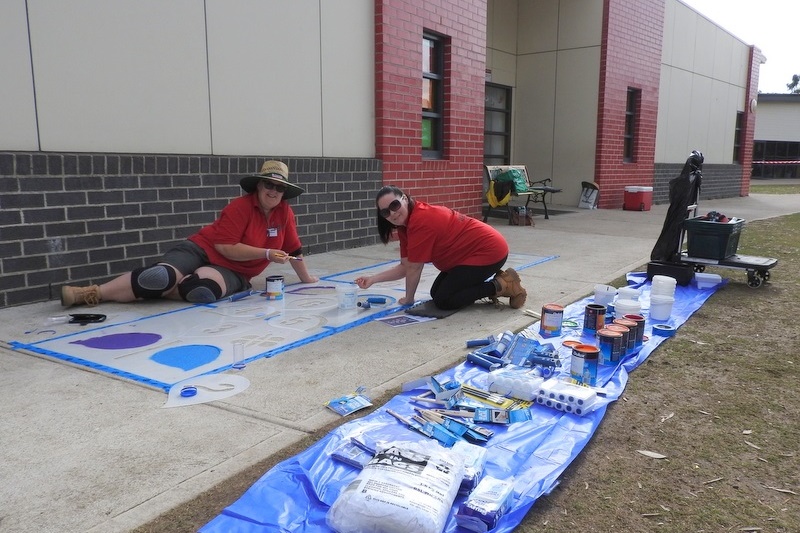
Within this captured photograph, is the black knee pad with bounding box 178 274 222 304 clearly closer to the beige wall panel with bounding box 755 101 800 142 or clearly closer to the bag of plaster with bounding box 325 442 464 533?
the bag of plaster with bounding box 325 442 464 533

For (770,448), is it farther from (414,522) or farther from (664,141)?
(664,141)

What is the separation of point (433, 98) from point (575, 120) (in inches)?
229

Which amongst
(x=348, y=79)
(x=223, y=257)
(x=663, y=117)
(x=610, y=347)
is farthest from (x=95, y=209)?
(x=663, y=117)

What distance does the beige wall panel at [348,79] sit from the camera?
781 centimetres

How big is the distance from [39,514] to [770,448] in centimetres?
294

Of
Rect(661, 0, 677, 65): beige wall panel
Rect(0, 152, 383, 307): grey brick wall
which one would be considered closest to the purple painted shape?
Rect(0, 152, 383, 307): grey brick wall

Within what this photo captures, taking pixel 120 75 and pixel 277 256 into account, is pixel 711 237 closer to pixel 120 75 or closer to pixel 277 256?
pixel 277 256

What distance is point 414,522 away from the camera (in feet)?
6.39

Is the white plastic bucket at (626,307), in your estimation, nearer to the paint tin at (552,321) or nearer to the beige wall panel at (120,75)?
the paint tin at (552,321)

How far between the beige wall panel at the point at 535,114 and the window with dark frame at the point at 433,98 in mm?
5702

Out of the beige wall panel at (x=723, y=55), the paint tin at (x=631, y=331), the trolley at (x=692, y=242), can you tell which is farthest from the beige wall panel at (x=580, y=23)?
the paint tin at (x=631, y=331)

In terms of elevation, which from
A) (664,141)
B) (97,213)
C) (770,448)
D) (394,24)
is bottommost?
(770,448)

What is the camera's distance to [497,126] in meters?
14.9

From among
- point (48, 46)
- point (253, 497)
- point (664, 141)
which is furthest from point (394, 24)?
point (664, 141)
